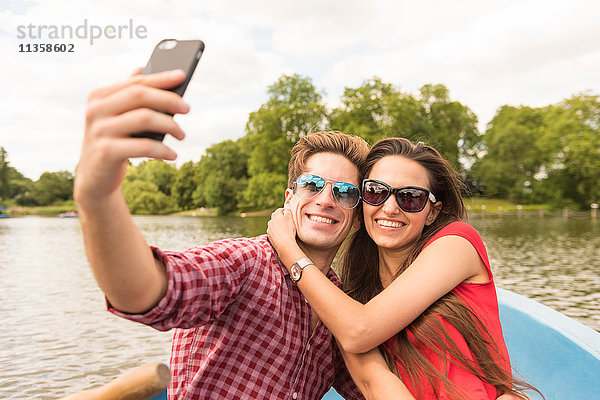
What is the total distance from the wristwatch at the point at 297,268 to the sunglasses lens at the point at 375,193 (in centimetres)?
51

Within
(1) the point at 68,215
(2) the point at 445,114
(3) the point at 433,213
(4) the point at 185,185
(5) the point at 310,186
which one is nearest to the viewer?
(5) the point at 310,186

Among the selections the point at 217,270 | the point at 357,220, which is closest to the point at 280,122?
the point at 357,220

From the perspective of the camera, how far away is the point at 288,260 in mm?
1852

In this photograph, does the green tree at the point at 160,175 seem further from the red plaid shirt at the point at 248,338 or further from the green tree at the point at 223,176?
the red plaid shirt at the point at 248,338

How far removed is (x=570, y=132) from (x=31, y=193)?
6940cm

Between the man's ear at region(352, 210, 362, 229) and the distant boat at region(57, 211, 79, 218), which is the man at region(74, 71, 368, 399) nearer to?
the man's ear at region(352, 210, 362, 229)

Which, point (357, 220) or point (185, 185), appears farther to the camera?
point (185, 185)

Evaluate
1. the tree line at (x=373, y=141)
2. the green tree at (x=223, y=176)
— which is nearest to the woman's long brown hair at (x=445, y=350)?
the tree line at (x=373, y=141)

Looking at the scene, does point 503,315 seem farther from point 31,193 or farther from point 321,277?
point 31,193

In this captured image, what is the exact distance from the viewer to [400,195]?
7.07ft

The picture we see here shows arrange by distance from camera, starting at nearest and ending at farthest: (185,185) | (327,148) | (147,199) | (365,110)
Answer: (327,148)
(365,110)
(147,199)
(185,185)

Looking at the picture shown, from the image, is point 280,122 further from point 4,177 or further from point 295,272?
point 4,177

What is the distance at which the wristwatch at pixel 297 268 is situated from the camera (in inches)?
71.5

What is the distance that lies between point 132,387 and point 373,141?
100ft
